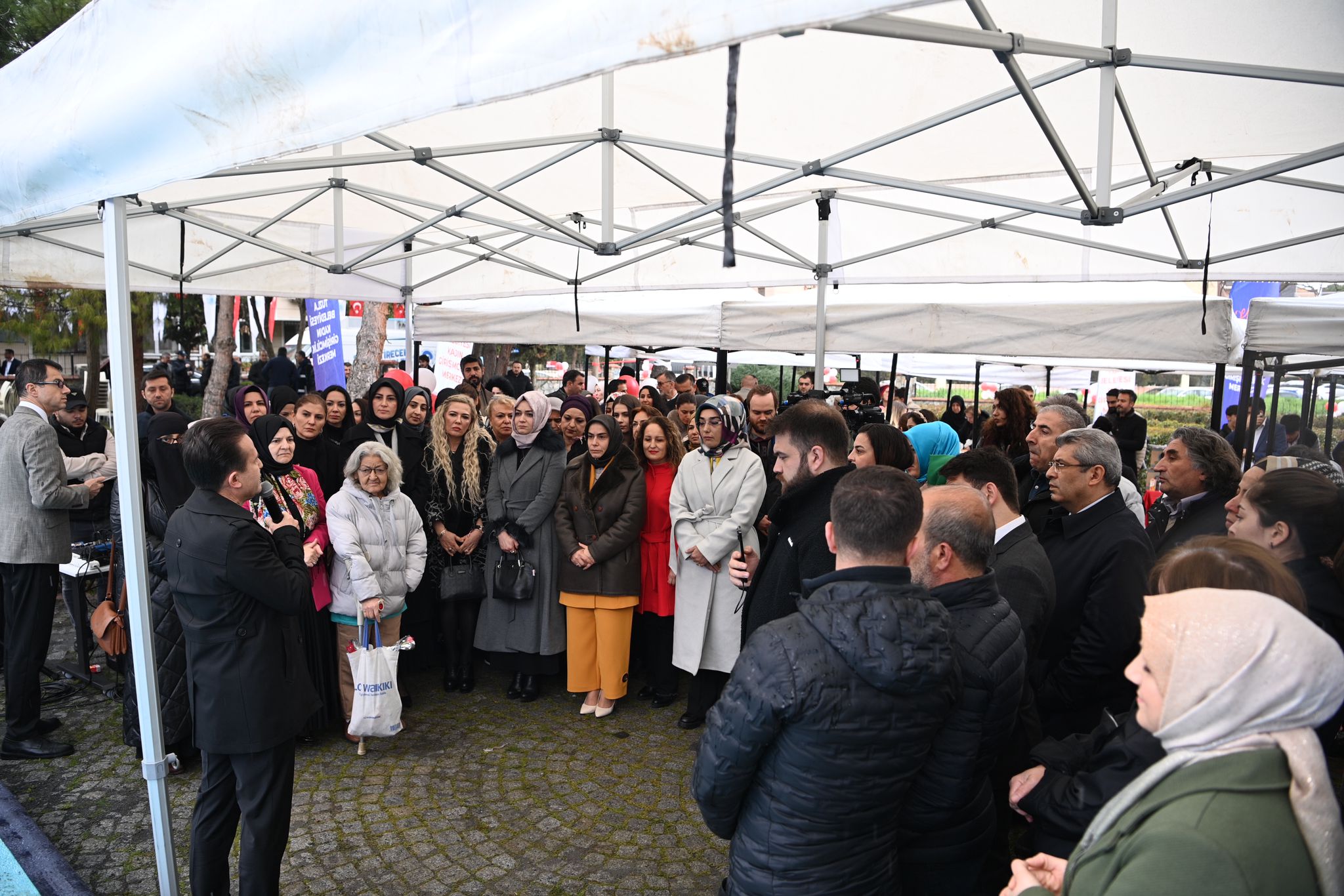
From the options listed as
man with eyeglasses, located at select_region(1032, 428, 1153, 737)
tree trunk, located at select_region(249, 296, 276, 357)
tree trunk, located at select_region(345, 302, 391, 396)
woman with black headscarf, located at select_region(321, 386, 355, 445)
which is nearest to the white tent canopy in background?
woman with black headscarf, located at select_region(321, 386, 355, 445)

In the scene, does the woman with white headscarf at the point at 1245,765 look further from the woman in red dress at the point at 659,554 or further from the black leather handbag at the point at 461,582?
the black leather handbag at the point at 461,582

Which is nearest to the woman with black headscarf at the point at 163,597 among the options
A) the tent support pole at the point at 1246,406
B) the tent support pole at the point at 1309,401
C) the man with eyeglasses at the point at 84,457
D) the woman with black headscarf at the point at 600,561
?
the man with eyeglasses at the point at 84,457

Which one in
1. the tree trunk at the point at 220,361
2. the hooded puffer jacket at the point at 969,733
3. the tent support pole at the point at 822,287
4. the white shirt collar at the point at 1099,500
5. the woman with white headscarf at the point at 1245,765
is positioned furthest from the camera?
the tree trunk at the point at 220,361

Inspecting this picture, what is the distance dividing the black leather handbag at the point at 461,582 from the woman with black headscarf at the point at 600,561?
57 cm

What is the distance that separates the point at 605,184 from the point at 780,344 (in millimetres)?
2680

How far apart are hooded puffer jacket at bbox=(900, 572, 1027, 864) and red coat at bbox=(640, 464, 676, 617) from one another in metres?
2.97

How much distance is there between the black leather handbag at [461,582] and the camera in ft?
Result: 17.2

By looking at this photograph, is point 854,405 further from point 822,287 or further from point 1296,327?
point 1296,327

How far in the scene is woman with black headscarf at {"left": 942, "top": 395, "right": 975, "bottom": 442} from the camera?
1500 cm

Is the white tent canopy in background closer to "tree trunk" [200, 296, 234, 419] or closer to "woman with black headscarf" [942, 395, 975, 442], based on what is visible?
"woman with black headscarf" [942, 395, 975, 442]

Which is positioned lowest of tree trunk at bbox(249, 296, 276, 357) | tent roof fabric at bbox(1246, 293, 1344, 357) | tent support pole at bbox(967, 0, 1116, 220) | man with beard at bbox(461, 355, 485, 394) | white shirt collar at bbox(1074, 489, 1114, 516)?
white shirt collar at bbox(1074, 489, 1114, 516)

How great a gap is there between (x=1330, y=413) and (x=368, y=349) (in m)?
14.3

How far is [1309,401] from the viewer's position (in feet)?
18.6

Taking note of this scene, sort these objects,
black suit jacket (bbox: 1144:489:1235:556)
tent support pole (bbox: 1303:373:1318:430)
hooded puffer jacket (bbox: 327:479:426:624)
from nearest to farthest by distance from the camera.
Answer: black suit jacket (bbox: 1144:489:1235:556) < hooded puffer jacket (bbox: 327:479:426:624) < tent support pole (bbox: 1303:373:1318:430)
